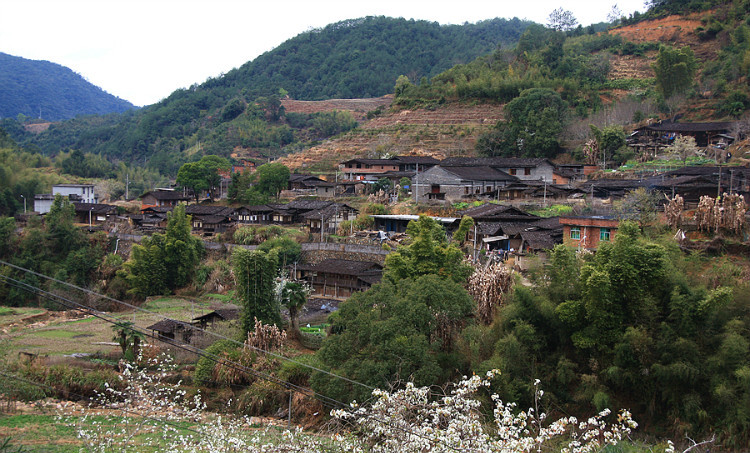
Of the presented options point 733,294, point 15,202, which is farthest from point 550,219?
point 15,202

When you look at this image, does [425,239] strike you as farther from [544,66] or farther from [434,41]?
[434,41]

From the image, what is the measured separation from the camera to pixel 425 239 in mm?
21625

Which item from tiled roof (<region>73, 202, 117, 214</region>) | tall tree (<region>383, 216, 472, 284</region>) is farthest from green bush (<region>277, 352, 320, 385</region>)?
tiled roof (<region>73, 202, 117, 214</region>)

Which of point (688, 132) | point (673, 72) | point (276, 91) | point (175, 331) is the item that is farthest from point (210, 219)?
point (276, 91)

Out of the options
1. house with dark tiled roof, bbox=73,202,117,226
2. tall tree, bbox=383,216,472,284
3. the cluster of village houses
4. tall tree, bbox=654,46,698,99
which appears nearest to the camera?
tall tree, bbox=383,216,472,284

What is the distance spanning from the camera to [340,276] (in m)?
29.6

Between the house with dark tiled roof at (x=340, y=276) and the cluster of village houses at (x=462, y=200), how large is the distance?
2.0 inches

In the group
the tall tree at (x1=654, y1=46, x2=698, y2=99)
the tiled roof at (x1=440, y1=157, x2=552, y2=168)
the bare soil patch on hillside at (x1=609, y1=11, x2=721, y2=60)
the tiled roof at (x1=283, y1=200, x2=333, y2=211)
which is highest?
the bare soil patch on hillside at (x1=609, y1=11, x2=721, y2=60)

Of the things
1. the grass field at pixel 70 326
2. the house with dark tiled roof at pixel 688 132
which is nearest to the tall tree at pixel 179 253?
the grass field at pixel 70 326

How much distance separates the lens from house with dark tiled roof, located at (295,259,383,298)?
28.7 meters

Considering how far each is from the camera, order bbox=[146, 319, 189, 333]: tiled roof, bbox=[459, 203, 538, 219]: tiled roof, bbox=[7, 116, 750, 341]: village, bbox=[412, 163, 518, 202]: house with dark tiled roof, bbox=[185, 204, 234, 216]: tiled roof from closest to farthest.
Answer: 1. bbox=[146, 319, 189, 333]: tiled roof
2. bbox=[7, 116, 750, 341]: village
3. bbox=[459, 203, 538, 219]: tiled roof
4. bbox=[412, 163, 518, 202]: house with dark tiled roof
5. bbox=[185, 204, 234, 216]: tiled roof

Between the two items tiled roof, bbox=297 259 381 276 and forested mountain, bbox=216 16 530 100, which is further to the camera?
forested mountain, bbox=216 16 530 100

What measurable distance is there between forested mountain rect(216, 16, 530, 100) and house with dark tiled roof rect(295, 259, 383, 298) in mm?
78903

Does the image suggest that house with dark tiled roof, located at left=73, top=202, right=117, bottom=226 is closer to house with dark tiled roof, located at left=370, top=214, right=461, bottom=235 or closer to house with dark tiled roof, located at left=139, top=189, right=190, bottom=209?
house with dark tiled roof, located at left=139, top=189, right=190, bottom=209
